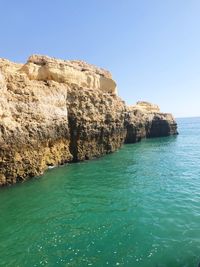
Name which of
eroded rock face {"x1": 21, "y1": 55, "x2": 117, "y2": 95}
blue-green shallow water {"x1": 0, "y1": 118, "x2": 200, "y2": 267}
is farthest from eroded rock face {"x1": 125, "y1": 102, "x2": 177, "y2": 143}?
blue-green shallow water {"x1": 0, "y1": 118, "x2": 200, "y2": 267}

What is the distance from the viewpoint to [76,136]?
32906 millimetres

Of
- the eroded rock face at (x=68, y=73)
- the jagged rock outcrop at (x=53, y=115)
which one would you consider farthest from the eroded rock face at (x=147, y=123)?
the eroded rock face at (x=68, y=73)

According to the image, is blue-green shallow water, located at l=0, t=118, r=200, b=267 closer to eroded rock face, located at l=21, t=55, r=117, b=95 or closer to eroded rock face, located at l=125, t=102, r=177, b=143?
eroded rock face, located at l=21, t=55, r=117, b=95

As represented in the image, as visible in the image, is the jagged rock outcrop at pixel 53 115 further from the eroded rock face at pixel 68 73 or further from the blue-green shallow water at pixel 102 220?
the blue-green shallow water at pixel 102 220

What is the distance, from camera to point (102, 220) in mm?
15805

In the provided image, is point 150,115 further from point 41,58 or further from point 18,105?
point 18,105

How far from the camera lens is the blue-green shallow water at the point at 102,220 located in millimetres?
11969

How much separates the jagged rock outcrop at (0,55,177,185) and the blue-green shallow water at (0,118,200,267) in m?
2.60

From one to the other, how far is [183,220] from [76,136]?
64.3 feet

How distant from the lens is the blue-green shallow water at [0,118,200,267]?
1197 centimetres

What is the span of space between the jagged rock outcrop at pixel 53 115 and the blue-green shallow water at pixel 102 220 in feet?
8.54

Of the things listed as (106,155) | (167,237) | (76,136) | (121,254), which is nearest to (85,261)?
(121,254)

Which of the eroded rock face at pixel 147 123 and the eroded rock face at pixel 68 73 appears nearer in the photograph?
the eroded rock face at pixel 68 73

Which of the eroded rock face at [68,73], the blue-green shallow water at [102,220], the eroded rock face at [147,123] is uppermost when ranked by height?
the eroded rock face at [68,73]
